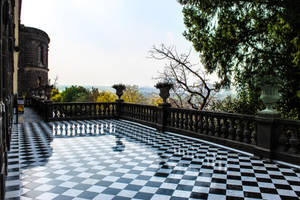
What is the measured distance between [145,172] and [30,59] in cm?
3305

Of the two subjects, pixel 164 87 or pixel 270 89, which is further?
pixel 164 87

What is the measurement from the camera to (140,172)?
15.2 ft

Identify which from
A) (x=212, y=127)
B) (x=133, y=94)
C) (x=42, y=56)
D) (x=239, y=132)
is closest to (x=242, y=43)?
(x=212, y=127)

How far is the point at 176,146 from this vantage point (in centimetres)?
691

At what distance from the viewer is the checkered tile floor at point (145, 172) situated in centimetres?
369

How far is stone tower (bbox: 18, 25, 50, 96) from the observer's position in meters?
32.1

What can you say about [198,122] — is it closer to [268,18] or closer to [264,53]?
[264,53]

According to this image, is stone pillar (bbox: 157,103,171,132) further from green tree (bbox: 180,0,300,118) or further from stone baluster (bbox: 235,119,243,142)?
stone baluster (bbox: 235,119,243,142)

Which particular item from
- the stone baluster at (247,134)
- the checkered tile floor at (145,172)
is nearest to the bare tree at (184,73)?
the checkered tile floor at (145,172)

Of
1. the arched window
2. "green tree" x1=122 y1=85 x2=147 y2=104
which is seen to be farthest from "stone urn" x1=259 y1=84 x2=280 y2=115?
"green tree" x1=122 y1=85 x2=147 y2=104

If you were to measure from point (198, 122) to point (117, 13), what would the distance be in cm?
889

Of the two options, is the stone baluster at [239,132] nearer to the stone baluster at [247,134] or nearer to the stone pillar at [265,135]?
the stone baluster at [247,134]

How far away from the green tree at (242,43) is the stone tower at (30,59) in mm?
27596

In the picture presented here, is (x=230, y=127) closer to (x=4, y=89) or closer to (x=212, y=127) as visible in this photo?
(x=212, y=127)
